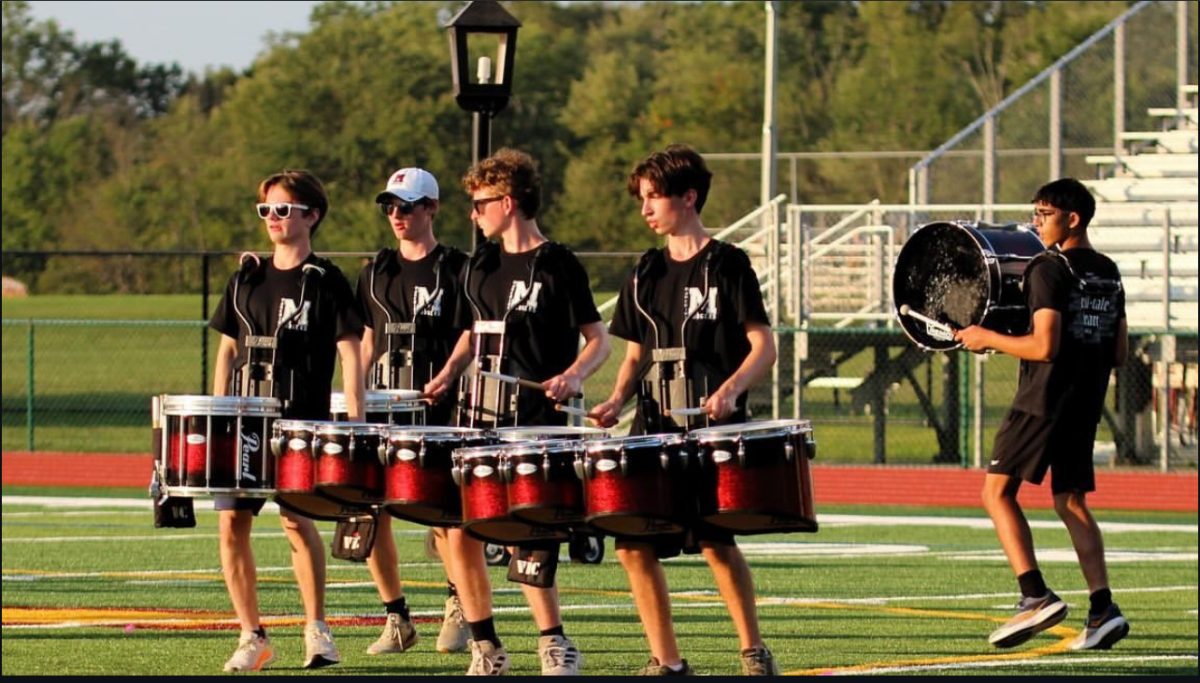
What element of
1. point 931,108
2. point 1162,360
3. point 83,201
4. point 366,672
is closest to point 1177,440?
point 1162,360

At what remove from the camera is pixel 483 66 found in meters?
15.5

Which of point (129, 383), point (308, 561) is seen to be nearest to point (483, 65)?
point (308, 561)

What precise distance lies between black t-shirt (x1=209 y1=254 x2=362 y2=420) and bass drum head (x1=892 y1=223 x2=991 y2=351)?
8.67 feet

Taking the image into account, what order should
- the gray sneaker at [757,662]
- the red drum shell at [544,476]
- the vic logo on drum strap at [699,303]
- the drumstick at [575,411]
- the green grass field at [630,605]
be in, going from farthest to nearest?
the green grass field at [630,605] → the drumstick at [575,411] → the vic logo on drum strap at [699,303] → the gray sneaker at [757,662] → the red drum shell at [544,476]

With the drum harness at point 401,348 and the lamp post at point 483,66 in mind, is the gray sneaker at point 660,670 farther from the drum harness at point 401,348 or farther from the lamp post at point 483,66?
the lamp post at point 483,66

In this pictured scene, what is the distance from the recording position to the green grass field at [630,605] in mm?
11156

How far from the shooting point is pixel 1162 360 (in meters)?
27.0

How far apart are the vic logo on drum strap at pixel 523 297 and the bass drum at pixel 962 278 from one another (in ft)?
6.64

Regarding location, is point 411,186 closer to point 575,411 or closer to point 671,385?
point 575,411

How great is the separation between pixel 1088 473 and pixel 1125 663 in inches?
34.4

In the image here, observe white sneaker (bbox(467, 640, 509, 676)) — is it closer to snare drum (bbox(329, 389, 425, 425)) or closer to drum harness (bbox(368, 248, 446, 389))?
snare drum (bbox(329, 389, 425, 425))

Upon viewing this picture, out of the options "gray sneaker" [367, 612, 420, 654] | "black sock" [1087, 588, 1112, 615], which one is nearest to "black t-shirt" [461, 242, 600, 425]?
"gray sneaker" [367, 612, 420, 654]

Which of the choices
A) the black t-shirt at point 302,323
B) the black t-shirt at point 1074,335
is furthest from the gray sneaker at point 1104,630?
the black t-shirt at point 302,323

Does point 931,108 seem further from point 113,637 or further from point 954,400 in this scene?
point 113,637
